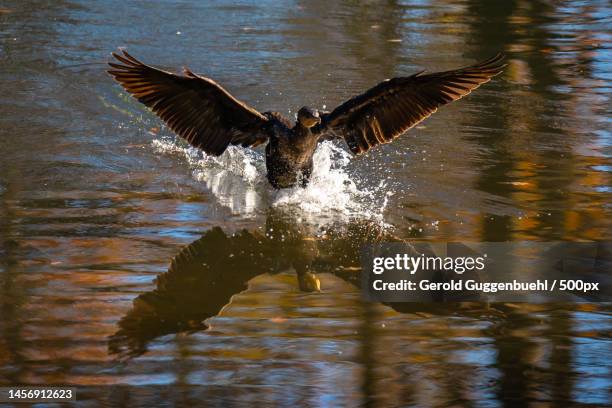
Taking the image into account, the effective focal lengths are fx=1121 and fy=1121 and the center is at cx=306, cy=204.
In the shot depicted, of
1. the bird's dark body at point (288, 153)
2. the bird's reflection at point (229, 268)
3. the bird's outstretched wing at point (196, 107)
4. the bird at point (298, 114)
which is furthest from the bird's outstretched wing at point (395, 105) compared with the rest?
the bird's reflection at point (229, 268)

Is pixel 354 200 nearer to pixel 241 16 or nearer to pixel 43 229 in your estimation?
pixel 43 229

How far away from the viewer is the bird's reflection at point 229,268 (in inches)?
240

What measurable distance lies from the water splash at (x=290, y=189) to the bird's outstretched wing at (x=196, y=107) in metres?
0.38

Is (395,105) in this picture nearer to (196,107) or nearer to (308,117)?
(308,117)

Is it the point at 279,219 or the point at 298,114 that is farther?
the point at 298,114

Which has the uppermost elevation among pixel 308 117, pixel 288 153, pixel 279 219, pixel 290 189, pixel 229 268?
pixel 308 117

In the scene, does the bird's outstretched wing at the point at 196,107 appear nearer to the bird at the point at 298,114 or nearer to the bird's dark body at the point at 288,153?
the bird at the point at 298,114

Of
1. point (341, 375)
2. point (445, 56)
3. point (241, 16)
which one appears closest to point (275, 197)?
point (341, 375)

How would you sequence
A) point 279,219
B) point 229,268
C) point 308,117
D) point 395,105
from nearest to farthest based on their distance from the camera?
point 229,268 < point 279,219 < point 308,117 < point 395,105

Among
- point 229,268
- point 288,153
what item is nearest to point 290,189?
point 288,153

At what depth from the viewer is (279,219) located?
799 cm

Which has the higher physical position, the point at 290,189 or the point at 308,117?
the point at 308,117

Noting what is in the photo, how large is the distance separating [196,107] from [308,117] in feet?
2.76

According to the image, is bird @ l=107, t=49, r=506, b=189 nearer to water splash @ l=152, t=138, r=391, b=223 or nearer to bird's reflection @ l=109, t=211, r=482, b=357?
water splash @ l=152, t=138, r=391, b=223
